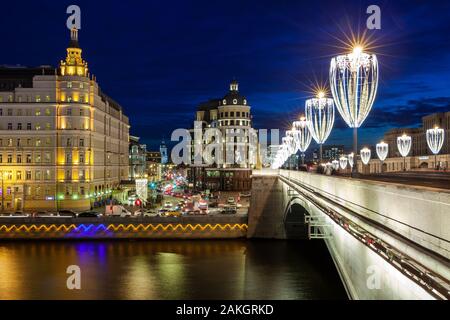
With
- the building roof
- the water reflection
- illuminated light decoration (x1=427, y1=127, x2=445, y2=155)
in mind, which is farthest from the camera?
the building roof

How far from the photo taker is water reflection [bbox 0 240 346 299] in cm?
3300

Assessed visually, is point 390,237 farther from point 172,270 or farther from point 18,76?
point 18,76

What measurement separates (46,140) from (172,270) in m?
34.5

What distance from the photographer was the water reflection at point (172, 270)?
33.0 meters

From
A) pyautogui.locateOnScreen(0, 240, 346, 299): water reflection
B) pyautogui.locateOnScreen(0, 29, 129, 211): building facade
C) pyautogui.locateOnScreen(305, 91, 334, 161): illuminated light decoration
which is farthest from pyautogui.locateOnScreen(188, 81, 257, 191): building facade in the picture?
pyautogui.locateOnScreen(305, 91, 334, 161): illuminated light decoration

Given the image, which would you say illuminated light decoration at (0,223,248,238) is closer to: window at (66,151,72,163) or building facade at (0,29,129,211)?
building facade at (0,29,129,211)

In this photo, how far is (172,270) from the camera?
39406 millimetres

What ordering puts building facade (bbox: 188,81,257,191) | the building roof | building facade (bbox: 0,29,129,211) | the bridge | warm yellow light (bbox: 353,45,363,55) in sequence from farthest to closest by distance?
building facade (bbox: 188,81,257,191) → the building roof → building facade (bbox: 0,29,129,211) → warm yellow light (bbox: 353,45,363,55) → the bridge

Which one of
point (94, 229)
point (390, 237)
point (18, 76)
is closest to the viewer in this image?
point (390, 237)

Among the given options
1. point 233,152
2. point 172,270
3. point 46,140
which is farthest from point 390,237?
point 233,152

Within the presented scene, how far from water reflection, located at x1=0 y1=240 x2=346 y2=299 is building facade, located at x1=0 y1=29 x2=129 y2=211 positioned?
14.1m

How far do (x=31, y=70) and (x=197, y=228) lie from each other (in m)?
34.8

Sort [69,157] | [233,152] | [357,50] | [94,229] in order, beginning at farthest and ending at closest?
[233,152] < [69,157] < [94,229] < [357,50]
